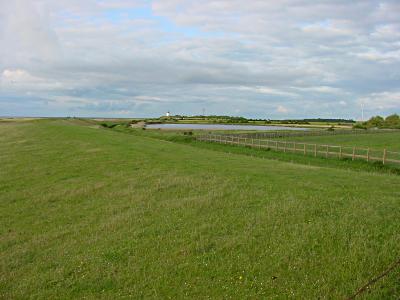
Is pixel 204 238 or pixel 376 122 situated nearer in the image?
pixel 204 238

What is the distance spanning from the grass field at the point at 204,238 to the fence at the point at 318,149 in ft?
52.4

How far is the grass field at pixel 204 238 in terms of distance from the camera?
812 centimetres

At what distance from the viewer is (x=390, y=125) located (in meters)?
134

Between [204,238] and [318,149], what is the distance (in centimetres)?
3836

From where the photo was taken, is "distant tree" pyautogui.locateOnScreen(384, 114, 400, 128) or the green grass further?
"distant tree" pyautogui.locateOnScreen(384, 114, 400, 128)

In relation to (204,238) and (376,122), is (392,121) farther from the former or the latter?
(204,238)

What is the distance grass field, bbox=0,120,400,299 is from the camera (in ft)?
26.7

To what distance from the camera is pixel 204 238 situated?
10266 mm

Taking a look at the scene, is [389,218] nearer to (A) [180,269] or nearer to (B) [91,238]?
(A) [180,269]

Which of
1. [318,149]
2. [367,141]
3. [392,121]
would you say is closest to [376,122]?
[392,121]

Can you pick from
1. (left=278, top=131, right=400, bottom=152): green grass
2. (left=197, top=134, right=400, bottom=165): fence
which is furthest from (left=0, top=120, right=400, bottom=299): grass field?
(left=278, top=131, right=400, bottom=152): green grass

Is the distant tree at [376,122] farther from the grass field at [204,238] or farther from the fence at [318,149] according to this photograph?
the grass field at [204,238]

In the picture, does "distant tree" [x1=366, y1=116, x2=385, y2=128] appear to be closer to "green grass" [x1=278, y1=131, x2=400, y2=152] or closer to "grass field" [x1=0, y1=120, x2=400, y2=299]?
"green grass" [x1=278, y1=131, x2=400, y2=152]

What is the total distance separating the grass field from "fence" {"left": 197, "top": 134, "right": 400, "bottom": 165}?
15971 mm
